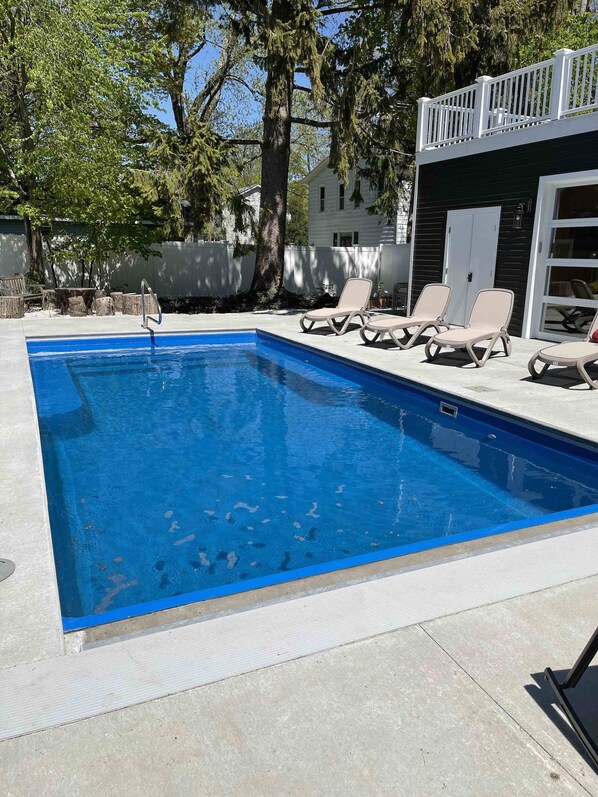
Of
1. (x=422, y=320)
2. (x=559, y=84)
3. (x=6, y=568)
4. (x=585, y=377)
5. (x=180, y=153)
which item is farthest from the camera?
(x=180, y=153)

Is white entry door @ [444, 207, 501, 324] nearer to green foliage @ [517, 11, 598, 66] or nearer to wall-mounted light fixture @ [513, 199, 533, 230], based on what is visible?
wall-mounted light fixture @ [513, 199, 533, 230]

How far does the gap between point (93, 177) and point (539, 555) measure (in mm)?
12957

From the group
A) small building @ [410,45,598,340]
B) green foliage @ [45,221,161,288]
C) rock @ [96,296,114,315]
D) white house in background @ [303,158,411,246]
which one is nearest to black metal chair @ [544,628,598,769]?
small building @ [410,45,598,340]

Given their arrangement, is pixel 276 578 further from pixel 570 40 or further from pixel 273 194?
pixel 570 40

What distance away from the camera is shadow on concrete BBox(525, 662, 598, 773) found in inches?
73.0

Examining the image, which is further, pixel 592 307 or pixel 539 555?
pixel 592 307

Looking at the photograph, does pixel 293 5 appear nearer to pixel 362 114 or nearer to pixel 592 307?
pixel 362 114

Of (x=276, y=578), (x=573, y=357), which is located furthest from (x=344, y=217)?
(x=276, y=578)

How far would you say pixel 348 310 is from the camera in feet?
36.8

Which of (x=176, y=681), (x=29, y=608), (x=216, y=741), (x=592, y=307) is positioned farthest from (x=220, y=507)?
(x=592, y=307)

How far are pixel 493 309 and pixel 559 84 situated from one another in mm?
3843

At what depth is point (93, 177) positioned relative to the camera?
13148 mm

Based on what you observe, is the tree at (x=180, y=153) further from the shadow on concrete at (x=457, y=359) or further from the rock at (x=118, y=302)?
the shadow on concrete at (x=457, y=359)

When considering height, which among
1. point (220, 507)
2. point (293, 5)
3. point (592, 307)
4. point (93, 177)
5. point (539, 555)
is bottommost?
point (220, 507)
